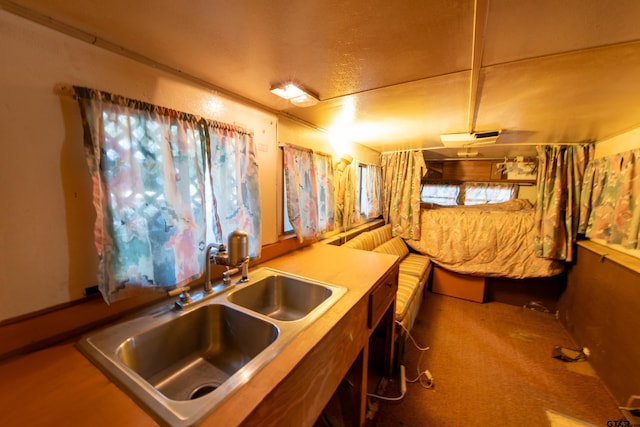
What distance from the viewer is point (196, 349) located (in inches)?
40.6

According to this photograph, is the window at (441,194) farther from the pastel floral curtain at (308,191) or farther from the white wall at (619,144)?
the pastel floral curtain at (308,191)

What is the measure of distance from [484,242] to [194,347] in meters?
3.23

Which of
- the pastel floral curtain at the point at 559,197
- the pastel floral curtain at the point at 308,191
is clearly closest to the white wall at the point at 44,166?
the pastel floral curtain at the point at 308,191

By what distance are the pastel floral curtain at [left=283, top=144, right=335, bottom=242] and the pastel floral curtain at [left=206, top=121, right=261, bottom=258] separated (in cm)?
38

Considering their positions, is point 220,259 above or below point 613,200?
below

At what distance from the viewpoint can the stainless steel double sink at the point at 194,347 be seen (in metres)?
0.64

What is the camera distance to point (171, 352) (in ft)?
3.12

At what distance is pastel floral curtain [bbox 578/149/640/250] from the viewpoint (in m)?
1.73

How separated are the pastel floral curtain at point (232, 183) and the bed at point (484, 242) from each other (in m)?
2.64

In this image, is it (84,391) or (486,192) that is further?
(486,192)

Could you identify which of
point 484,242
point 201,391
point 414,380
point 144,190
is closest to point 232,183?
point 144,190

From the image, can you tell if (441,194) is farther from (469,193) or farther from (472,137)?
(472,137)

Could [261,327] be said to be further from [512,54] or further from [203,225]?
[512,54]

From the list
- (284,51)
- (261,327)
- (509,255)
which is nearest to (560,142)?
(509,255)
